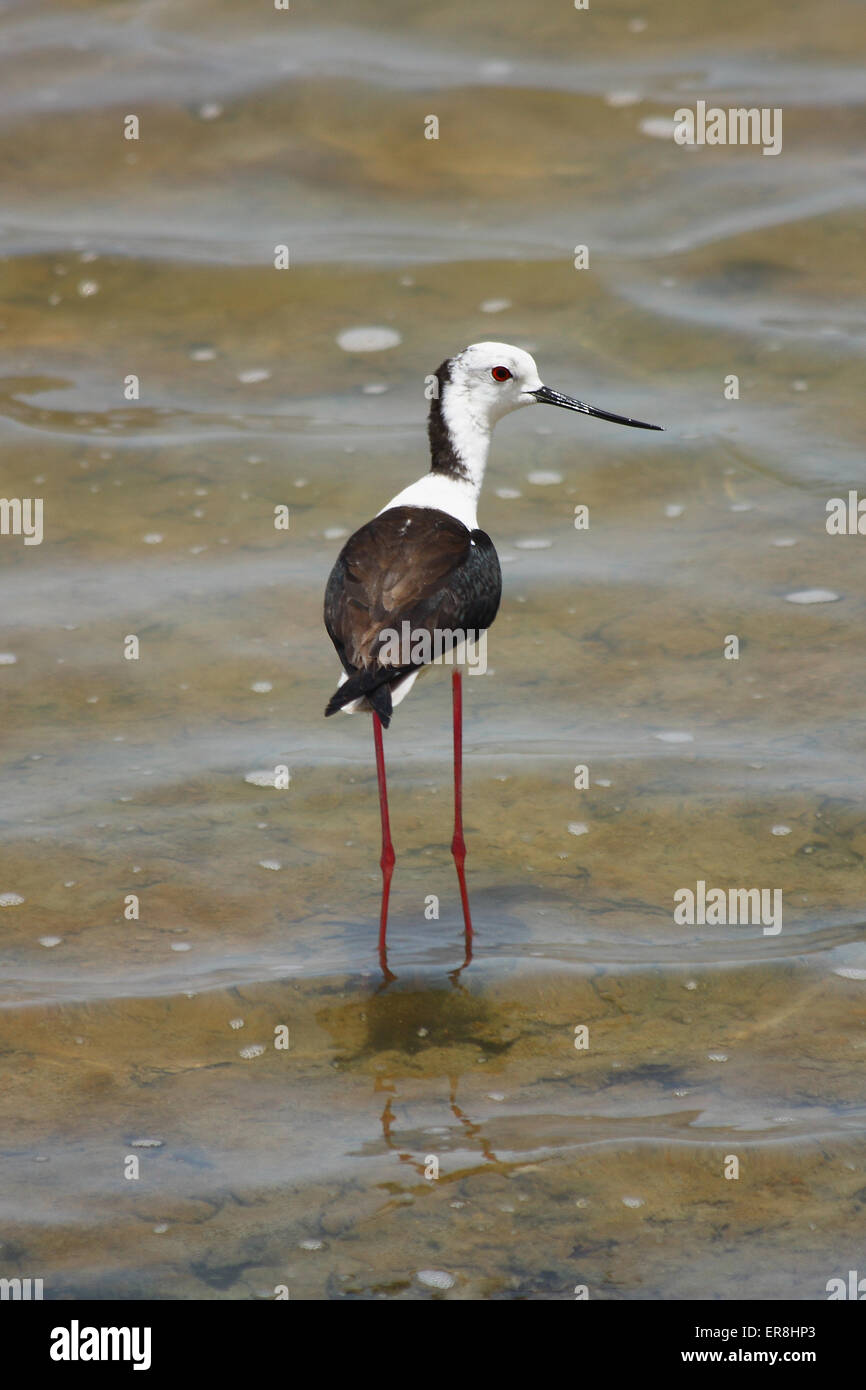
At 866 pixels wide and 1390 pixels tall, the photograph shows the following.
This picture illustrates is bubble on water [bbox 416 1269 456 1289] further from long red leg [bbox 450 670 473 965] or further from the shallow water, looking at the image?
long red leg [bbox 450 670 473 965]

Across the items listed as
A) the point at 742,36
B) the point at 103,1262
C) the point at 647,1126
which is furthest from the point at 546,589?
the point at 742,36

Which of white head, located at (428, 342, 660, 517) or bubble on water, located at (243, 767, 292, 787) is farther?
bubble on water, located at (243, 767, 292, 787)

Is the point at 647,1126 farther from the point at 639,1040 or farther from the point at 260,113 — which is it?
the point at 260,113

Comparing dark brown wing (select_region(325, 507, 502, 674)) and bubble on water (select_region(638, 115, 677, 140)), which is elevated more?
bubble on water (select_region(638, 115, 677, 140))

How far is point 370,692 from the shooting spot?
17.9 feet

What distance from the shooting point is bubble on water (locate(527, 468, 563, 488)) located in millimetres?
9078

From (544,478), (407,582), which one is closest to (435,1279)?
(407,582)

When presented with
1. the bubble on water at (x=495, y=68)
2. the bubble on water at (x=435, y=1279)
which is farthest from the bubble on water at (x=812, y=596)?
the bubble on water at (x=495, y=68)

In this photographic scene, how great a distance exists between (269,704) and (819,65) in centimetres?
755

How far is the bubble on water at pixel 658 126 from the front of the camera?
1185 centimetres

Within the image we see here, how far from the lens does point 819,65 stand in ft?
41.0

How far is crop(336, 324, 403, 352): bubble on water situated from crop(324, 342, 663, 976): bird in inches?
145

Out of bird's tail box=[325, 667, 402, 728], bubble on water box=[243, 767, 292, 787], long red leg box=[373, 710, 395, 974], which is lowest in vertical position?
long red leg box=[373, 710, 395, 974]

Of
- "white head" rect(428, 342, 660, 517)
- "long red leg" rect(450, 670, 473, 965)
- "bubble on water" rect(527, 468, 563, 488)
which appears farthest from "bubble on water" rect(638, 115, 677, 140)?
"long red leg" rect(450, 670, 473, 965)
